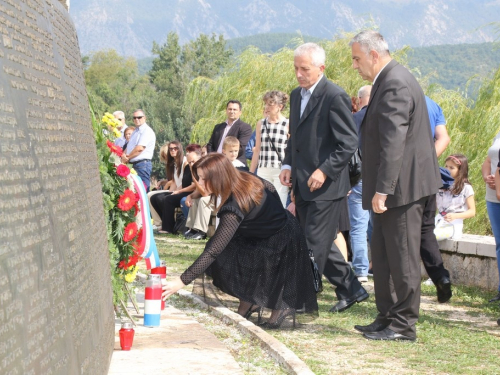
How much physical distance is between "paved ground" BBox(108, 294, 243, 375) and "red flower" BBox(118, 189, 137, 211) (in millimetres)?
855

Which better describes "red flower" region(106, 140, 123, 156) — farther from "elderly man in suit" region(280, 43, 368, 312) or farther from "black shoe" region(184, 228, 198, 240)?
"black shoe" region(184, 228, 198, 240)

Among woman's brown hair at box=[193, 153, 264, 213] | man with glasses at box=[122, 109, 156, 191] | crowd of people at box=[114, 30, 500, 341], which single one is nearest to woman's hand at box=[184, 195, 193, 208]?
man with glasses at box=[122, 109, 156, 191]

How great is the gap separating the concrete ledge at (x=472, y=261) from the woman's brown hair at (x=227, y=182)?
331 centimetres

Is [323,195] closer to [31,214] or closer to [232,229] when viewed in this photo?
[232,229]

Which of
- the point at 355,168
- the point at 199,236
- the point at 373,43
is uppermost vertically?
the point at 373,43

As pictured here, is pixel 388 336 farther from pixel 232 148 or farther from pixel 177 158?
pixel 177 158

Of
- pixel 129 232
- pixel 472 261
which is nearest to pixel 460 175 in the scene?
pixel 472 261

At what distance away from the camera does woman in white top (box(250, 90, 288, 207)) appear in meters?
10.1

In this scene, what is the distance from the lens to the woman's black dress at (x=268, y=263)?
6.26m

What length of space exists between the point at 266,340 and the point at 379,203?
1218mm

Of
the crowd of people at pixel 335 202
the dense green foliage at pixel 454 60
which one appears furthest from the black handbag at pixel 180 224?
the dense green foliage at pixel 454 60

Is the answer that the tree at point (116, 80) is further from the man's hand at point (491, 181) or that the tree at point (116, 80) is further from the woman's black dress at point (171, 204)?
the man's hand at point (491, 181)

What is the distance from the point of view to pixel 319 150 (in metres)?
6.70

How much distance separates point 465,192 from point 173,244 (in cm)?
473
